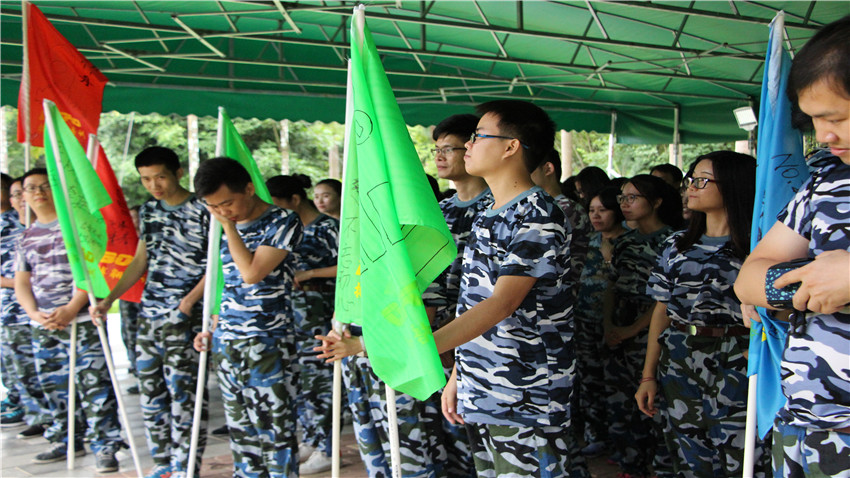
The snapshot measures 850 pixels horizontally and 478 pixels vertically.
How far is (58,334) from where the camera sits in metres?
4.53

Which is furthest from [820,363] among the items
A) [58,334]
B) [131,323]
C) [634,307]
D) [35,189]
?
[131,323]

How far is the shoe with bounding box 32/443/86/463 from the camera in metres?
4.58

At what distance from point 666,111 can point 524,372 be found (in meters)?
8.09

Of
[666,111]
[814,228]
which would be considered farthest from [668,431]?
[666,111]

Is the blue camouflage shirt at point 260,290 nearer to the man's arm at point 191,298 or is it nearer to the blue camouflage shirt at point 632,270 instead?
the man's arm at point 191,298

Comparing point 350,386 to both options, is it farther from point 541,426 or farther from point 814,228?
point 814,228

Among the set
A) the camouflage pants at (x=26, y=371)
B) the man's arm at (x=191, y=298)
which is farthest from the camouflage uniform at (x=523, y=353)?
the camouflage pants at (x=26, y=371)

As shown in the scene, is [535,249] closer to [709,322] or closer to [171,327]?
[709,322]

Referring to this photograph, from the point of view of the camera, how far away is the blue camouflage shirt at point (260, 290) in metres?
3.38

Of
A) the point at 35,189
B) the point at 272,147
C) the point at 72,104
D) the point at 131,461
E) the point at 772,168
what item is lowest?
the point at 131,461

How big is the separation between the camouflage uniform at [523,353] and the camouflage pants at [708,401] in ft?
2.76

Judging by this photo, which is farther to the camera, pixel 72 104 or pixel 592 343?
pixel 592 343

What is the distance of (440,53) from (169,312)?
4.01m

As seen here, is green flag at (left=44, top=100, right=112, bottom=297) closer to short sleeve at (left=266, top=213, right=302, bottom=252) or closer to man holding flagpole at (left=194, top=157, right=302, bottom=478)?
man holding flagpole at (left=194, top=157, right=302, bottom=478)
